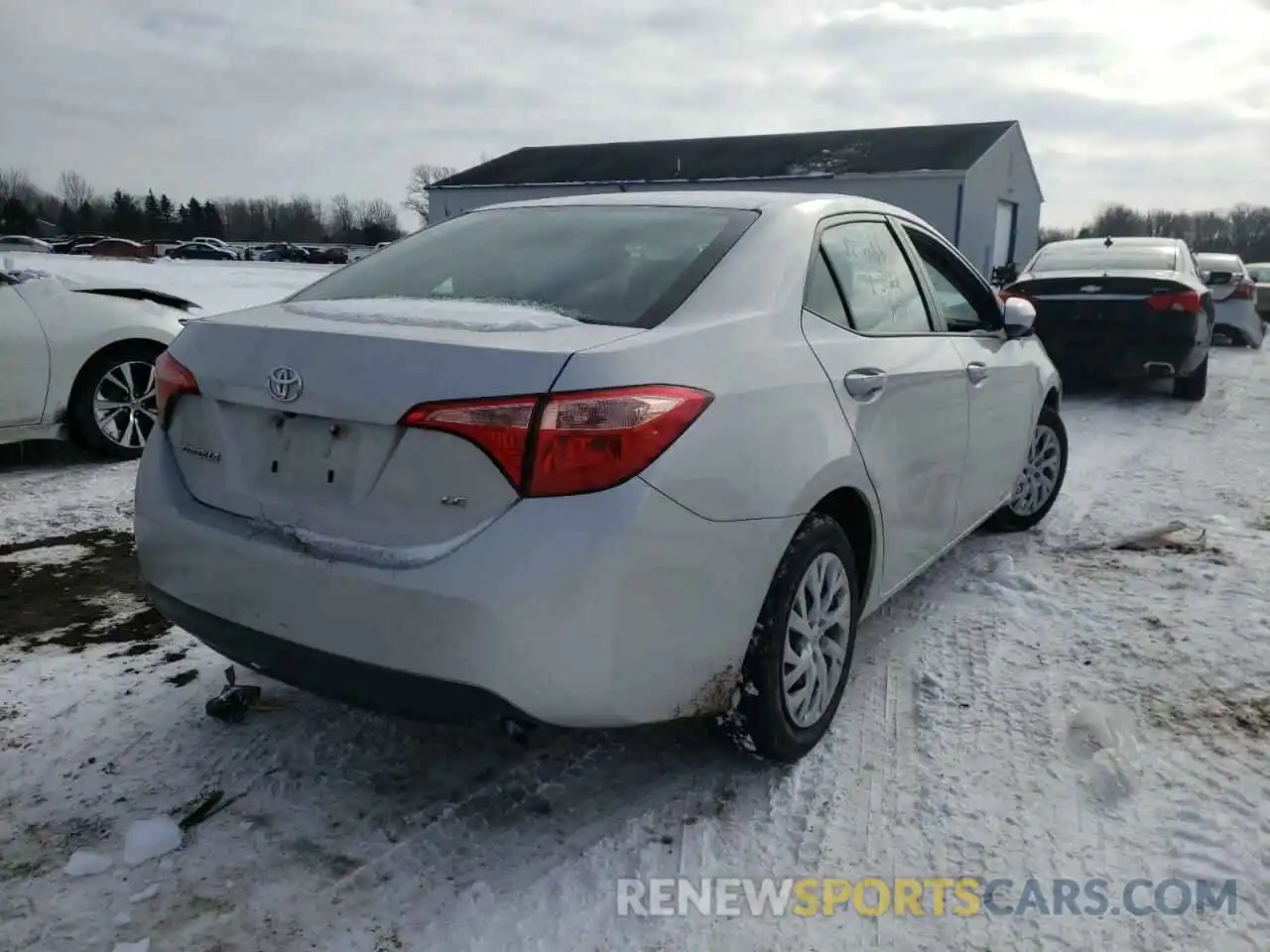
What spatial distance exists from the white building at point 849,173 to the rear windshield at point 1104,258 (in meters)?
19.4

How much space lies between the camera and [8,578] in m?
3.93

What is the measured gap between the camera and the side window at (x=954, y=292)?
3.67 metres

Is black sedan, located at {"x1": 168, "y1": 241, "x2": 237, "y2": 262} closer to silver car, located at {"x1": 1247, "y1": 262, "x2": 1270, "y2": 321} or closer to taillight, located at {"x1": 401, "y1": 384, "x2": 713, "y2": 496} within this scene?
silver car, located at {"x1": 1247, "y1": 262, "x2": 1270, "y2": 321}

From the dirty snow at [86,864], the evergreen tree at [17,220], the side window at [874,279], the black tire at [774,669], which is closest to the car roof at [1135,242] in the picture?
the side window at [874,279]

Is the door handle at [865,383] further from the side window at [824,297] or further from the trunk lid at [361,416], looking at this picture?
the trunk lid at [361,416]

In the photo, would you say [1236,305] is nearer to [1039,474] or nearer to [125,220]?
[1039,474]

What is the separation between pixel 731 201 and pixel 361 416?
148cm

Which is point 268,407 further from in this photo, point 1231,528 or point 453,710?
point 1231,528

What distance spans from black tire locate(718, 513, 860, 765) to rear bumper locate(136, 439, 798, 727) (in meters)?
0.09

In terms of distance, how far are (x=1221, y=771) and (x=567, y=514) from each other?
2.02m

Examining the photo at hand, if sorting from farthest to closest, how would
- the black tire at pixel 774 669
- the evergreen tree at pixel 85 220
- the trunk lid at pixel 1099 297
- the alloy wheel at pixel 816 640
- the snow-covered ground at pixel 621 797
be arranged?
the evergreen tree at pixel 85 220 → the trunk lid at pixel 1099 297 → the alloy wheel at pixel 816 640 → the black tire at pixel 774 669 → the snow-covered ground at pixel 621 797

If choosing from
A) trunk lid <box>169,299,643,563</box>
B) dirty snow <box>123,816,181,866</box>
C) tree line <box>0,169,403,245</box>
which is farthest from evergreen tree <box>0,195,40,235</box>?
dirty snow <box>123,816,181,866</box>

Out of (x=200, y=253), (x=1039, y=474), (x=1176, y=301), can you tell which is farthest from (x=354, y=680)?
(x=200, y=253)

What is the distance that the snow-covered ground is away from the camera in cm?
205
